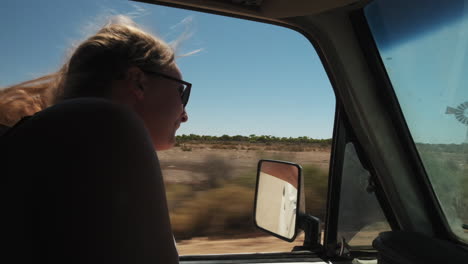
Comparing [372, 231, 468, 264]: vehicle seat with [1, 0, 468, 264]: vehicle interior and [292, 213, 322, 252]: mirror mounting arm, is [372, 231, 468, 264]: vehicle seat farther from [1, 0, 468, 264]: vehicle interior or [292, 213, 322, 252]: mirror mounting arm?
[292, 213, 322, 252]: mirror mounting arm

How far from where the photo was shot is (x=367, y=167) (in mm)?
2422

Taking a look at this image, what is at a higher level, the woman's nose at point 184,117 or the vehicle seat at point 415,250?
the woman's nose at point 184,117

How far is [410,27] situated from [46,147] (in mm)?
1833

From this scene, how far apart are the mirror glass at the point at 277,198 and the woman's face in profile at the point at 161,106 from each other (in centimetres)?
95

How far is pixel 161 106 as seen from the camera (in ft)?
5.23

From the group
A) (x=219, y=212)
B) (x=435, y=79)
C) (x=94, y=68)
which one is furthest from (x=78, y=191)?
(x=219, y=212)

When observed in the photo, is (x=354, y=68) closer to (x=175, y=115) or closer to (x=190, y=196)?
(x=175, y=115)

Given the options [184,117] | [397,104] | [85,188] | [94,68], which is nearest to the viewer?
[85,188]

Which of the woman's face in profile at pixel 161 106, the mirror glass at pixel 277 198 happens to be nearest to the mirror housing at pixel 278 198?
the mirror glass at pixel 277 198

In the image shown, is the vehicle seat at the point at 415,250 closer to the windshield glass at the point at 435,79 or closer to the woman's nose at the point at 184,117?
the windshield glass at the point at 435,79

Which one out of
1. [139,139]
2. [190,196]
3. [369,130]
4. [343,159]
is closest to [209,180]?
[190,196]

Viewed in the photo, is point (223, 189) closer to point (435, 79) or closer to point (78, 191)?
point (435, 79)

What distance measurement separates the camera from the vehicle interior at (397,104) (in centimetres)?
192

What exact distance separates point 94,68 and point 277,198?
1547mm
